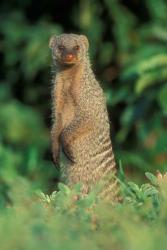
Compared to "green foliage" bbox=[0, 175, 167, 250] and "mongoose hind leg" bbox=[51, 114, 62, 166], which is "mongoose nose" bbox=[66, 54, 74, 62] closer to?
"mongoose hind leg" bbox=[51, 114, 62, 166]

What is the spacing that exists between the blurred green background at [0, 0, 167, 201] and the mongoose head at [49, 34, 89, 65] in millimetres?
2553

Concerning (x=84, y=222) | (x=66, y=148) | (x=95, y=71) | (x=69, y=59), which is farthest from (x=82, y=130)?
(x=95, y=71)

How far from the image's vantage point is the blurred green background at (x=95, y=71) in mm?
8391

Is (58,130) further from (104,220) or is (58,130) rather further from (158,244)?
(158,244)

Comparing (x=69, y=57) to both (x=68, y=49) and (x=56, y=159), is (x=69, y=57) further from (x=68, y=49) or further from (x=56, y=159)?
(x=56, y=159)

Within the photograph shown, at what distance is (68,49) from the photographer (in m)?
5.27

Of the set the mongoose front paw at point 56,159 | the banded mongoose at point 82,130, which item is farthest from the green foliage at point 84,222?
the mongoose front paw at point 56,159

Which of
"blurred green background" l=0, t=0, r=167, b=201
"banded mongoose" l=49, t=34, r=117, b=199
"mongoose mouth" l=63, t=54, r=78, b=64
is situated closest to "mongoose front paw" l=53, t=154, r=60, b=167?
"banded mongoose" l=49, t=34, r=117, b=199

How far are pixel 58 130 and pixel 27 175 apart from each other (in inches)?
121

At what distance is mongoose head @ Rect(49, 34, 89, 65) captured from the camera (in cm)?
518

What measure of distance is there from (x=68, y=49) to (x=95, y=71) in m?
4.54

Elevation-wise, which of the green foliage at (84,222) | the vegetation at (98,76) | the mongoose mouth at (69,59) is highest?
the mongoose mouth at (69,59)

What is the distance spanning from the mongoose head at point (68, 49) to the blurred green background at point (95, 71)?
2553 millimetres

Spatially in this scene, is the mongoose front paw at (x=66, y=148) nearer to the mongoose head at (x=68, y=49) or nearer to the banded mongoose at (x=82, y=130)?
the banded mongoose at (x=82, y=130)
